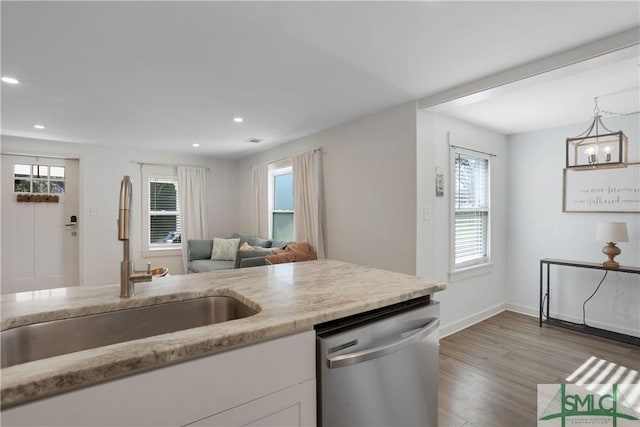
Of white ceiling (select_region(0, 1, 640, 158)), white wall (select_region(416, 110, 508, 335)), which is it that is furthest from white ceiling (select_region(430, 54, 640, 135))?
white wall (select_region(416, 110, 508, 335))

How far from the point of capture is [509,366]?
105 inches

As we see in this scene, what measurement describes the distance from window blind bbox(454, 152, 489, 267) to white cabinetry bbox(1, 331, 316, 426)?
3071mm

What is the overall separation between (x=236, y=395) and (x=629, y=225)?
13.9ft

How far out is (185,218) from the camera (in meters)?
5.61

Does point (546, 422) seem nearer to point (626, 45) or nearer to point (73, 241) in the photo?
point (626, 45)

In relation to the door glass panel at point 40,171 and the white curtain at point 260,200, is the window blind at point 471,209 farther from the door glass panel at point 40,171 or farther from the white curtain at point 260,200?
the door glass panel at point 40,171

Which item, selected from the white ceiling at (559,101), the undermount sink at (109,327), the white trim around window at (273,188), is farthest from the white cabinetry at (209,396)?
the white trim around window at (273,188)

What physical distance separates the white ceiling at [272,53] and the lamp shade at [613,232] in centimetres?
120

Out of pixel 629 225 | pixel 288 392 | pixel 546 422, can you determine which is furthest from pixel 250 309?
pixel 629 225

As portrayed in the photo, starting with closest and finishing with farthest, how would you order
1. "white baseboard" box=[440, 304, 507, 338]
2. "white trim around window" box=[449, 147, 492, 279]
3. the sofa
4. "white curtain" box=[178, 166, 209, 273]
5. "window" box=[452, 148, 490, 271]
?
"white baseboard" box=[440, 304, 507, 338] → "white trim around window" box=[449, 147, 492, 279] → "window" box=[452, 148, 490, 271] → the sofa → "white curtain" box=[178, 166, 209, 273]

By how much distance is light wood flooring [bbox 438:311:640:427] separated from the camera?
208 cm

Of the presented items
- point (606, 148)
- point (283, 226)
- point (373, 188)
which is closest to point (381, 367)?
point (373, 188)

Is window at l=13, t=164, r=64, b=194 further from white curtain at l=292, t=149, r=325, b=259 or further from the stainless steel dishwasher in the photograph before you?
the stainless steel dishwasher

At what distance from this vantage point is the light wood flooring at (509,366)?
208 centimetres
